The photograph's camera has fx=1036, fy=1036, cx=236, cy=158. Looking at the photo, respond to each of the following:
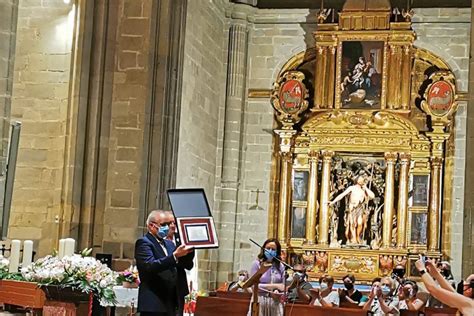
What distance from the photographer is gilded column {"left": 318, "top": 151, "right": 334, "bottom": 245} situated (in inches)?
765

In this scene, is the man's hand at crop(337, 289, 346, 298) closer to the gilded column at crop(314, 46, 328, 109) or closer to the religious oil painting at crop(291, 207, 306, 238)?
the religious oil painting at crop(291, 207, 306, 238)

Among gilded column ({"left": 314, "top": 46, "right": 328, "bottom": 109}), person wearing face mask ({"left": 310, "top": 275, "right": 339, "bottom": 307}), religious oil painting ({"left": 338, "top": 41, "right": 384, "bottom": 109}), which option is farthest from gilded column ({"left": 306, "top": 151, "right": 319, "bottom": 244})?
person wearing face mask ({"left": 310, "top": 275, "right": 339, "bottom": 307})

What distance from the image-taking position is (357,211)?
1941 centimetres

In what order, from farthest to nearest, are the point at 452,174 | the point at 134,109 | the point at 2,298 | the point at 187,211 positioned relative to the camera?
1. the point at 452,174
2. the point at 134,109
3. the point at 2,298
4. the point at 187,211

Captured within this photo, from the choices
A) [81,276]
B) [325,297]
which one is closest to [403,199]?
[325,297]

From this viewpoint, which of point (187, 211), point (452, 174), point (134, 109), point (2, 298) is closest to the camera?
point (187, 211)

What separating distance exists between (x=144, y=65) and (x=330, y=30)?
16.5ft

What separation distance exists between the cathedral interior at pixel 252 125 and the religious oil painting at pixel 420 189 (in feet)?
0.07

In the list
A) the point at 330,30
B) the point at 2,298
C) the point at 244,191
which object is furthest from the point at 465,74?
the point at 2,298

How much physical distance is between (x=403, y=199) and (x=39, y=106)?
6.87 meters

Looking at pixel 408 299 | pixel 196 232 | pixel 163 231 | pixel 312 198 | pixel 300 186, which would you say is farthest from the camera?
pixel 300 186

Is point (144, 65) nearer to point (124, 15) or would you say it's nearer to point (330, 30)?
point (124, 15)

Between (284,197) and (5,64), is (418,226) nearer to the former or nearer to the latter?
(284,197)

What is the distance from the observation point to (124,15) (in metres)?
16.4
